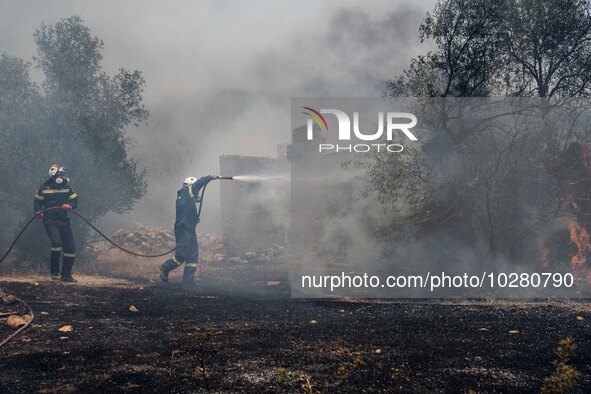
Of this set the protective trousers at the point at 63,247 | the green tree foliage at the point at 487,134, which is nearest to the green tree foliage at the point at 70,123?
the protective trousers at the point at 63,247

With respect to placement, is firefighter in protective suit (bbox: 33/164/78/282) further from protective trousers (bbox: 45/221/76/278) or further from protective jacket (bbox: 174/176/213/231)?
protective jacket (bbox: 174/176/213/231)

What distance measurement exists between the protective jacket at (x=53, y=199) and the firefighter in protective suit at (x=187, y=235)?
234 cm

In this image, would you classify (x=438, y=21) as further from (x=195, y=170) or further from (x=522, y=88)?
(x=195, y=170)

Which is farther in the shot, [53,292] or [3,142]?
[3,142]

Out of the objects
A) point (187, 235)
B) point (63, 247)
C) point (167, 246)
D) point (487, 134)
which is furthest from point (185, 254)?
point (167, 246)

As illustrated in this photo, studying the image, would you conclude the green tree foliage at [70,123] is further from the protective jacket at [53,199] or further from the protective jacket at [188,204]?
the protective jacket at [188,204]

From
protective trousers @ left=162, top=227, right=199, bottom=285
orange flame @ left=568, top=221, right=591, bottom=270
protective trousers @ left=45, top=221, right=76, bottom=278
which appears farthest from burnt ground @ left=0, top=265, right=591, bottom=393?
orange flame @ left=568, top=221, right=591, bottom=270

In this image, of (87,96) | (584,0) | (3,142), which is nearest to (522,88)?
(584,0)

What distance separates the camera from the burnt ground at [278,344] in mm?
4434

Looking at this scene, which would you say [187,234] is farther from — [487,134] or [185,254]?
[487,134]

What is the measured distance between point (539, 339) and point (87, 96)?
514 inches

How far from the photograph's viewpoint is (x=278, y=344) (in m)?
5.71

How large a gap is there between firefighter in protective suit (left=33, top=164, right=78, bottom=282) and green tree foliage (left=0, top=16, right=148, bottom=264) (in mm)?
2500

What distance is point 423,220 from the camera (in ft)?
37.1
